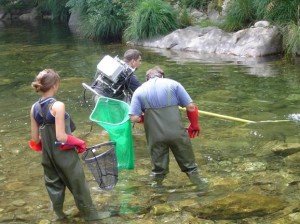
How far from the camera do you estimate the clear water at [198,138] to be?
5276 mm

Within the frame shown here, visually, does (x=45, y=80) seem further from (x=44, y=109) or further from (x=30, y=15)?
(x=30, y=15)

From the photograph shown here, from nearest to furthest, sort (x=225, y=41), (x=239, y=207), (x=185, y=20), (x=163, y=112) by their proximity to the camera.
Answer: (x=239, y=207)
(x=163, y=112)
(x=225, y=41)
(x=185, y=20)

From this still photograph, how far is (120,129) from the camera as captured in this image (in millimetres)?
5539

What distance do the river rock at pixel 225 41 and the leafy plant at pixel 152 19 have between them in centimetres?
27

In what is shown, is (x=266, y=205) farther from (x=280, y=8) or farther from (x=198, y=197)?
(x=280, y=8)

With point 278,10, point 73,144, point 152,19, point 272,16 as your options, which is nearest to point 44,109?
point 73,144

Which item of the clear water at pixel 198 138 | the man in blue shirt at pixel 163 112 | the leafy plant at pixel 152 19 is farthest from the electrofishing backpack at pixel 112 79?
the leafy plant at pixel 152 19

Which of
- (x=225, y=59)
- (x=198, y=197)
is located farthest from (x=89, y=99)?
(x=198, y=197)

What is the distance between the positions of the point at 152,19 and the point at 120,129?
10727 millimetres

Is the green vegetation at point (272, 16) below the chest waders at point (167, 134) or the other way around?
the other way around

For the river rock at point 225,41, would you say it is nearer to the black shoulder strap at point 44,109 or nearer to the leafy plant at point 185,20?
the leafy plant at point 185,20

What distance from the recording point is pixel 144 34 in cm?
1631

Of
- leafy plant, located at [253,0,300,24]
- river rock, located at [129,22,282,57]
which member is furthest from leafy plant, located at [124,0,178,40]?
leafy plant, located at [253,0,300,24]

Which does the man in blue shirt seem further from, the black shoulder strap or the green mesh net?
the black shoulder strap
